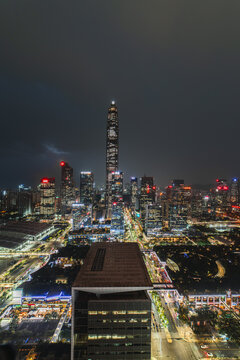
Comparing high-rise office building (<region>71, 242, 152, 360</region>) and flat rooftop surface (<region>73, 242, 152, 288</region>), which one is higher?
flat rooftop surface (<region>73, 242, 152, 288</region>)

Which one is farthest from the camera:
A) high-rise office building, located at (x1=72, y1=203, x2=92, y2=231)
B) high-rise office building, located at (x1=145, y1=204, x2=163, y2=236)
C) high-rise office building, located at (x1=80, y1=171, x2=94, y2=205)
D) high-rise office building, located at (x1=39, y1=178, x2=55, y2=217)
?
high-rise office building, located at (x1=80, y1=171, x2=94, y2=205)

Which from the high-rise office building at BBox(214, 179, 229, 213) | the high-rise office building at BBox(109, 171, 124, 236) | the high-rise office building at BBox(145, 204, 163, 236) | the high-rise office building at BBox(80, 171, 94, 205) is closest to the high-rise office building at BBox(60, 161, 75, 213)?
the high-rise office building at BBox(80, 171, 94, 205)

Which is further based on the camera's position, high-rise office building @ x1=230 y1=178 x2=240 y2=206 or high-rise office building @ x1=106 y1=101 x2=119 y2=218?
high-rise office building @ x1=230 y1=178 x2=240 y2=206

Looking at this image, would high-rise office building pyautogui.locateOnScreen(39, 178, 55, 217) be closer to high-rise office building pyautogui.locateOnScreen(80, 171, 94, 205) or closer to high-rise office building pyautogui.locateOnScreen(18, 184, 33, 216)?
high-rise office building pyautogui.locateOnScreen(18, 184, 33, 216)

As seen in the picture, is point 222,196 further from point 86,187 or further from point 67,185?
point 67,185

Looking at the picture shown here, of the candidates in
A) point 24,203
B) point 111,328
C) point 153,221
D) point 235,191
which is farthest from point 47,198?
point 235,191

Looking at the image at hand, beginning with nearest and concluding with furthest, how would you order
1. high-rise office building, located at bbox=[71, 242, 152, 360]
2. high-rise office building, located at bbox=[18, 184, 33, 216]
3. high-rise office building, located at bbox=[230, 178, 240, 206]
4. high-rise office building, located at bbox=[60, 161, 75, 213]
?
high-rise office building, located at bbox=[71, 242, 152, 360], high-rise office building, located at bbox=[18, 184, 33, 216], high-rise office building, located at bbox=[60, 161, 75, 213], high-rise office building, located at bbox=[230, 178, 240, 206]

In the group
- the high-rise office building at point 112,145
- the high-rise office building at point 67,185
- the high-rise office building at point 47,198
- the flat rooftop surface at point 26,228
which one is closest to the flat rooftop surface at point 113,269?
the flat rooftop surface at point 26,228
